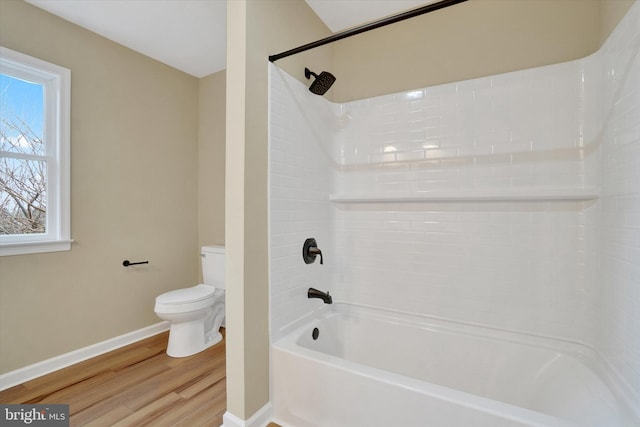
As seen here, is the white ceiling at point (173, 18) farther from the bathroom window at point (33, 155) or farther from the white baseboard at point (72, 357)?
the white baseboard at point (72, 357)

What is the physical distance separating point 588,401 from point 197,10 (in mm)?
3099

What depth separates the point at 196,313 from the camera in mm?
2311

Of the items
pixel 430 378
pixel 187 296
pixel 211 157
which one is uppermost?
pixel 211 157

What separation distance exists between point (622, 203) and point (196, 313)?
8.74 ft

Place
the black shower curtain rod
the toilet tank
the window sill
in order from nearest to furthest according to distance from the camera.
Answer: the black shower curtain rod < the window sill < the toilet tank

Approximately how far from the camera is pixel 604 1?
4.79 feet

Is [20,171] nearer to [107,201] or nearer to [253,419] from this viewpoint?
[107,201]

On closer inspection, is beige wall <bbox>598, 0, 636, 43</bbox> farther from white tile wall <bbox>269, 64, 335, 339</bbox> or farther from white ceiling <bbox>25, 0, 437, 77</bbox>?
white tile wall <bbox>269, 64, 335, 339</bbox>

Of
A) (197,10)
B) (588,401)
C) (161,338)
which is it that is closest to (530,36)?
(588,401)

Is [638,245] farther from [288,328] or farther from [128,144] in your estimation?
[128,144]

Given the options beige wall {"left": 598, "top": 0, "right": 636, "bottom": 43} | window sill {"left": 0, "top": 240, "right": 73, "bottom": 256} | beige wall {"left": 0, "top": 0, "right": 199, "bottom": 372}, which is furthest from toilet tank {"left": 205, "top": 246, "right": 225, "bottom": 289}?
beige wall {"left": 598, "top": 0, "right": 636, "bottom": 43}

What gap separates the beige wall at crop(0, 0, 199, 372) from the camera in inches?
77.5

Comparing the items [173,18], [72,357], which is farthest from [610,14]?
[72,357]

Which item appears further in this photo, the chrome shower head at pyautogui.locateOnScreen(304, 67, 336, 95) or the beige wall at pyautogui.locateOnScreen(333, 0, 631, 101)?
Answer: the chrome shower head at pyautogui.locateOnScreen(304, 67, 336, 95)
